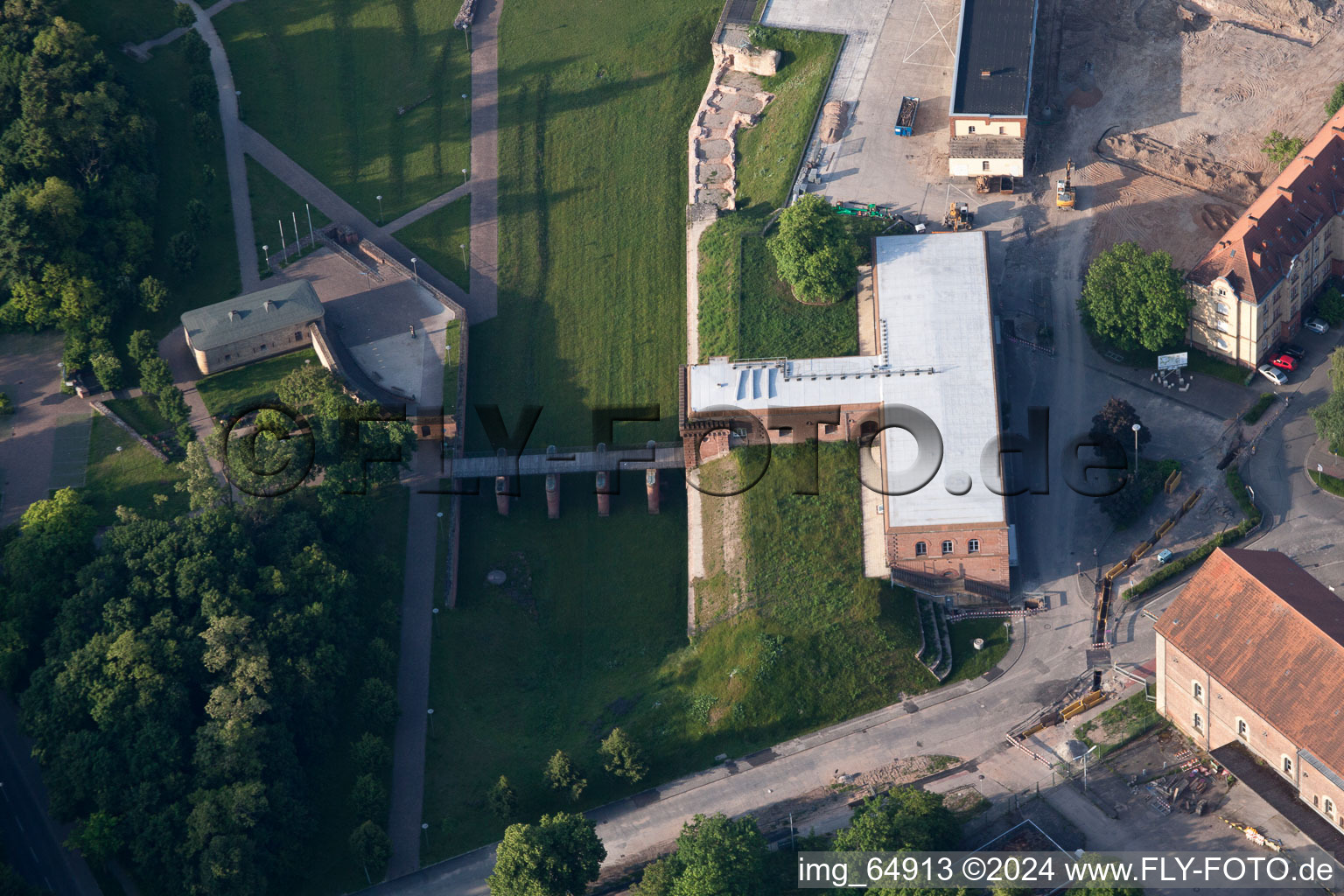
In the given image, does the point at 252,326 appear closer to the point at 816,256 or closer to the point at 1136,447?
the point at 816,256

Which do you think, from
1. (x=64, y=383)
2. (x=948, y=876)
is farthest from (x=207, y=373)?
(x=948, y=876)

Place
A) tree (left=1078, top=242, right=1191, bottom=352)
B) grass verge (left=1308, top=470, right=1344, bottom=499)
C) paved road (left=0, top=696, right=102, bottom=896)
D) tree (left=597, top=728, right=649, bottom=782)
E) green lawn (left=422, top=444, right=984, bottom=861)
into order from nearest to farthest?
paved road (left=0, top=696, right=102, bottom=896), tree (left=597, top=728, right=649, bottom=782), green lawn (left=422, top=444, right=984, bottom=861), grass verge (left=1308, top=470, right=1344, bottom=499), tree (left=1078, top=242, right=1191, bottom=352)

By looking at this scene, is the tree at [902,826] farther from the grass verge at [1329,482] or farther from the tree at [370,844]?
the grass verge at [1329,482]

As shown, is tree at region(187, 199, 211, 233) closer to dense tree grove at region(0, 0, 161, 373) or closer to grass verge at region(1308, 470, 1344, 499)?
dense tree grove at region(0, 0, 161, 373)

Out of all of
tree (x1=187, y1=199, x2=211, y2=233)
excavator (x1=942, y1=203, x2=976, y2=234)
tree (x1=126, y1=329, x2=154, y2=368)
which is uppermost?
tree (x1=187, y1=199, x2=211, y2=233)

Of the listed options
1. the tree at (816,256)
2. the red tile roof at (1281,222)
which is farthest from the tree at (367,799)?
the red tile roof at (1281,222)

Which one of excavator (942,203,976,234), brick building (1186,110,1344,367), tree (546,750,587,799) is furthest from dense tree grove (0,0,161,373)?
brick building (1186,110,1344,367)

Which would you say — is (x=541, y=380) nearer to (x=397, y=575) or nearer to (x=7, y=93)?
(x=397, y=575)
